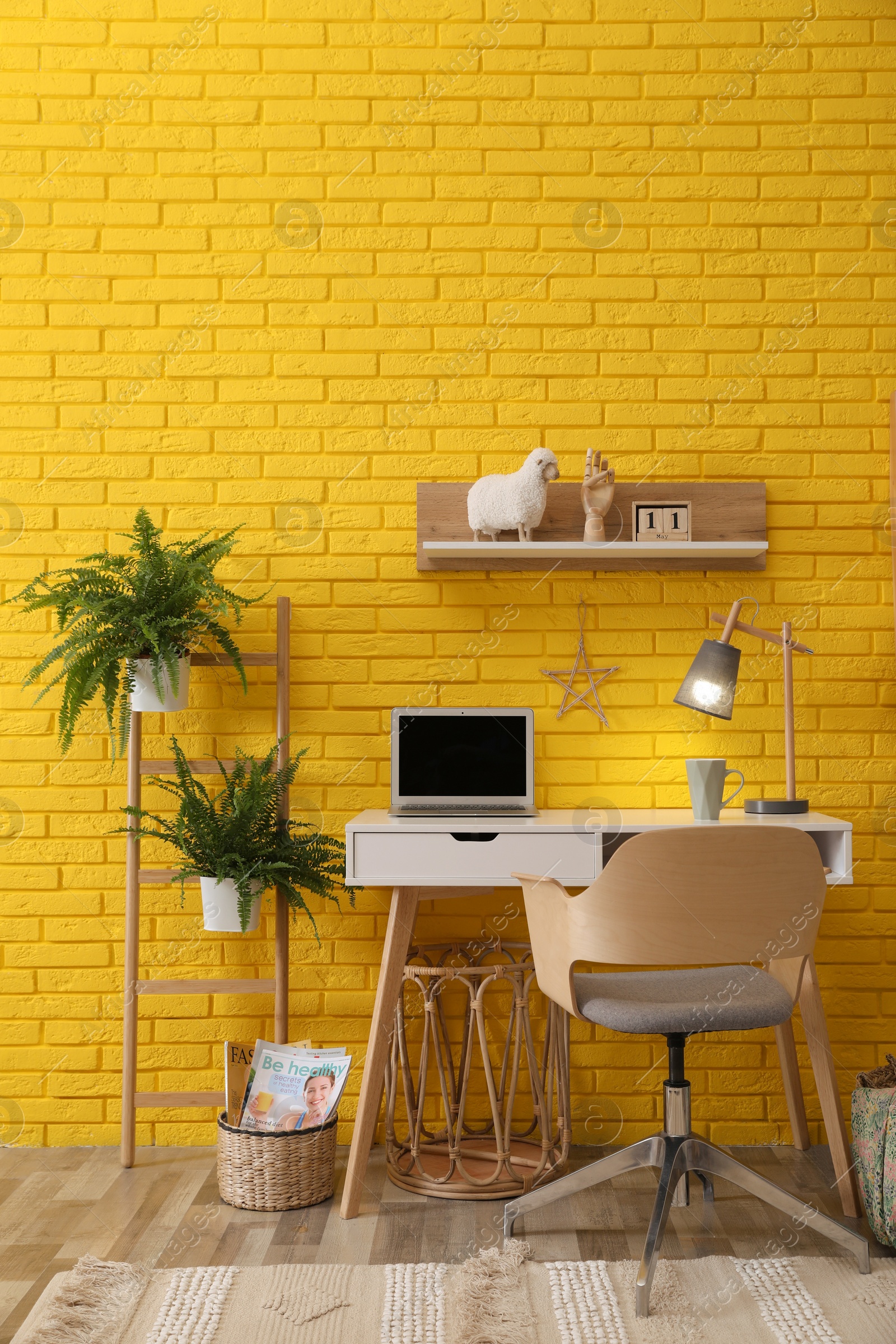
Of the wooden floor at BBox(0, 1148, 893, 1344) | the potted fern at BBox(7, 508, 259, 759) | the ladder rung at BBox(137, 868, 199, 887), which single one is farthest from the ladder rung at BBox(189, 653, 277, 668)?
the wooden floor at BBox(0, 1148, 893, 1344)

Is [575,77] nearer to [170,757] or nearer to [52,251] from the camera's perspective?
[52,251]

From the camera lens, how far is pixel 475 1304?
178 centimetres

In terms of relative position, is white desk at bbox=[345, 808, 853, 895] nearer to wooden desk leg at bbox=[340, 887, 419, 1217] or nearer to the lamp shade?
wooden desk leg at bbox=[340, 887, 419, 1217]

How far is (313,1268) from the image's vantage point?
192cm

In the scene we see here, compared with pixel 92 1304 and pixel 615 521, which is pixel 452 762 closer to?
pixel 615 521

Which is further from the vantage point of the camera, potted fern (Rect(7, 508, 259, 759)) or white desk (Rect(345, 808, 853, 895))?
potted fern (Rect(7, 508, 259, 759))

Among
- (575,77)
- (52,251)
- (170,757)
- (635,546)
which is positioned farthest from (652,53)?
(170,757)

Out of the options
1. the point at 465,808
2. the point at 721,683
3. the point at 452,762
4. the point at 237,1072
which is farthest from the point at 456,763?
the point at 237,1072

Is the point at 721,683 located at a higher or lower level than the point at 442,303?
lower

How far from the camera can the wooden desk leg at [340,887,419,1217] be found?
2166 mm

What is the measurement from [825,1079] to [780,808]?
Answer: 0.58 m

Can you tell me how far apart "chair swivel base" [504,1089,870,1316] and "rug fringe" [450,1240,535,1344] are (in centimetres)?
8

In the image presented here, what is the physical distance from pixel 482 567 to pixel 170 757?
0.92 meters

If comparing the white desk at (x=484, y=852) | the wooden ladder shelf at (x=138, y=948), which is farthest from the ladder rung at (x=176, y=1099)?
the white desk at (x=484, y=852)
